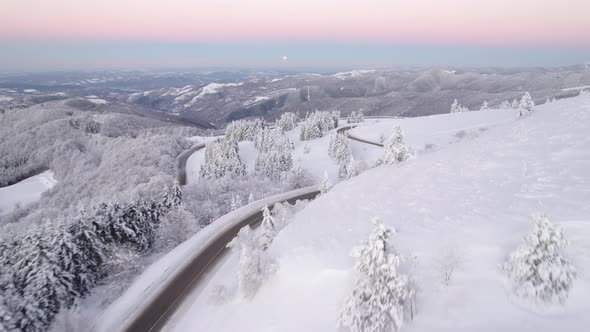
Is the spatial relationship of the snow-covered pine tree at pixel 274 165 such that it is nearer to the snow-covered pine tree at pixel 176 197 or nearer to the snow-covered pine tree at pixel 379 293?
the snow-covered pine tree at pixel 176 197

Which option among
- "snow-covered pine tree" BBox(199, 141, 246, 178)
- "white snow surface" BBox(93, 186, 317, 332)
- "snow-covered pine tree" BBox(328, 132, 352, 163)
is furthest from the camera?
"snow-covered pine tree" BBox(328, 132, 352, 163)

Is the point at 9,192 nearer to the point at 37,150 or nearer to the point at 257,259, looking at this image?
the point at 37,150

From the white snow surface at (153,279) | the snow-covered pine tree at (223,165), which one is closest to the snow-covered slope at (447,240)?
the white snow surface at (153,279)

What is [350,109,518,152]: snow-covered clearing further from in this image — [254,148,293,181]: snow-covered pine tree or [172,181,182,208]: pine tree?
[172,181,182,208]: pine tree

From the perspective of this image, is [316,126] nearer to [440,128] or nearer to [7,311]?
[440,128]

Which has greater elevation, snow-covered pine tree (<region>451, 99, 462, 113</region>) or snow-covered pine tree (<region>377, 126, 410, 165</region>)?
snow-covered pine tree (<region>377, 126, 410, 165</region>)

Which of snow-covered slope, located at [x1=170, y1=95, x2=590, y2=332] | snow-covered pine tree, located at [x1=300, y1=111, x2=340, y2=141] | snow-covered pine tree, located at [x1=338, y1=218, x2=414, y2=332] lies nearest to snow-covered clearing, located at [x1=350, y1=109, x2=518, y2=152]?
snow-covered pine tree, located at [x1=300, y1=111, x2=340, y2=141]
